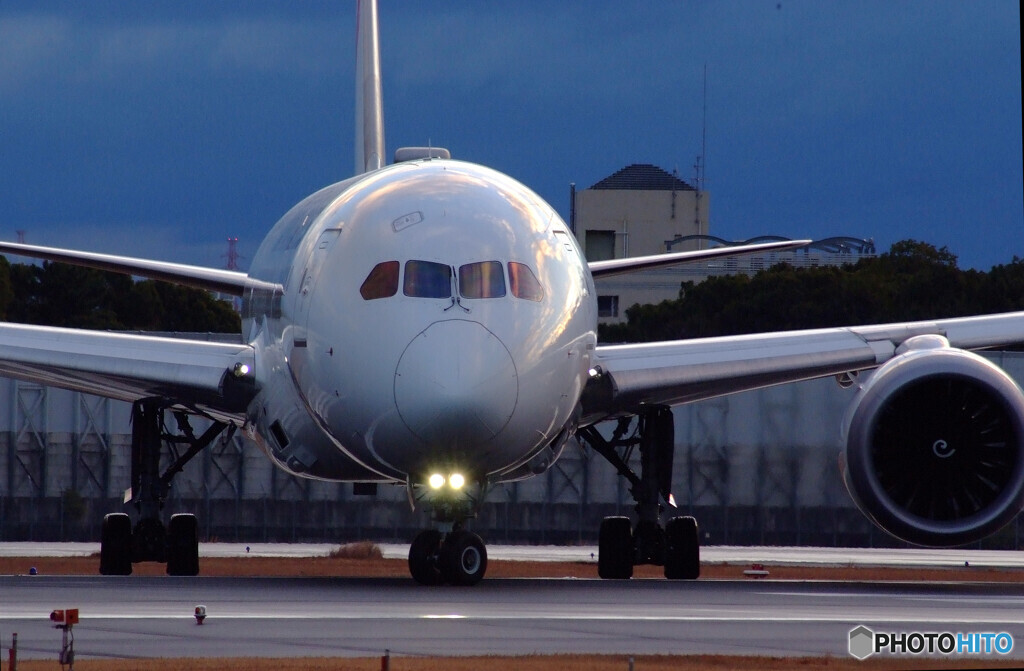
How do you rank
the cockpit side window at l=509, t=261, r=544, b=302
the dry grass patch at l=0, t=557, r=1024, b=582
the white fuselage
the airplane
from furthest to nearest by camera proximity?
the dry grass patch at l=0, t=557, r=1024, b=582, the cockpit side window at l=509, t=261, r=544, b=302, the airplane, the white fuselage

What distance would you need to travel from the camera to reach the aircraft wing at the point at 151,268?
71.2 feet

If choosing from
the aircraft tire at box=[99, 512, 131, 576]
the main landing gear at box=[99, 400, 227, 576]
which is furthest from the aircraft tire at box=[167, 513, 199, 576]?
the aircraft tire at box=[99, 512, 131, 576]

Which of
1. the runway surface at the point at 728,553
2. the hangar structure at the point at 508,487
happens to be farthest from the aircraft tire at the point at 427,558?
the hangar structure at the point at 508,487

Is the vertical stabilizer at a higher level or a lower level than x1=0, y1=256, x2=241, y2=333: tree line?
lower

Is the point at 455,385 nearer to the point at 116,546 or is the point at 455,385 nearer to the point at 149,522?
the point at 149,522

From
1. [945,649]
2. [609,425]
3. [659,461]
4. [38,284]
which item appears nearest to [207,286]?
[659,461]

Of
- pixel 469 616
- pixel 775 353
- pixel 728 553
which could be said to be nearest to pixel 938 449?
pixel 775 353

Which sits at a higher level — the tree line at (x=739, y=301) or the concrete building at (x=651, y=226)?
the concrete building at (x=651, y=226)

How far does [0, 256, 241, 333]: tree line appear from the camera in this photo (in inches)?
2729

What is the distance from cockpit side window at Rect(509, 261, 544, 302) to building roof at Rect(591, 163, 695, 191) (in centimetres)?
9825

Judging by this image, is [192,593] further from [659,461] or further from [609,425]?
[609,425]

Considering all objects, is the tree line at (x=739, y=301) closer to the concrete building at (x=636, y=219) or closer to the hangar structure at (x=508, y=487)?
the hangar structure at (x=508, y=487)

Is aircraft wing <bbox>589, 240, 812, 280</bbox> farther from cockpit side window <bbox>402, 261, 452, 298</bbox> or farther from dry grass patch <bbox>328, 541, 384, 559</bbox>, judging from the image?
dry grass patch <bbox>328, 541, 384, 559</bbox>
